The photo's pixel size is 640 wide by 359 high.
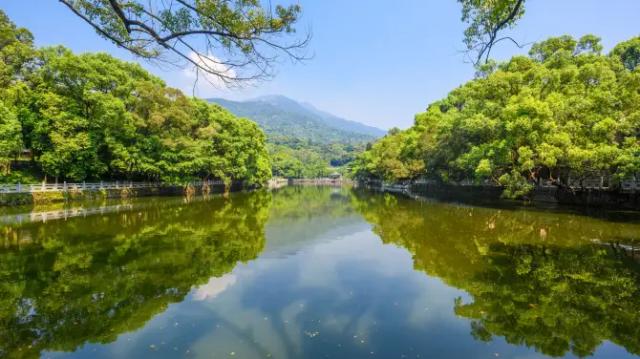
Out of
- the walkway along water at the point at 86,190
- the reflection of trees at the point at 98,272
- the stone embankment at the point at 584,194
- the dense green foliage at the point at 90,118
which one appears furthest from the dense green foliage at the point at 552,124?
the walkway along water at the point at 86,190

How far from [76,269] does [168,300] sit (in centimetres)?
439

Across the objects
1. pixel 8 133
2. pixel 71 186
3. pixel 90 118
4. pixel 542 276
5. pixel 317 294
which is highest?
pixel 90 118

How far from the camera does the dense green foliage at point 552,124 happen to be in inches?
1004

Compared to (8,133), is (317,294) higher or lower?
lower

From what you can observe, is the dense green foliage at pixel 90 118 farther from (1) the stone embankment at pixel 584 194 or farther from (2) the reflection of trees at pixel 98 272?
(1) the stone embankment at pixel 584 194

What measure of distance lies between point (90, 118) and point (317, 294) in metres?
36.8

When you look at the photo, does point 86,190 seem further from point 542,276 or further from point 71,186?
point 542,276

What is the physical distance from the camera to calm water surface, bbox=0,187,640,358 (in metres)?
6.99

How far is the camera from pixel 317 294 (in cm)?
1005

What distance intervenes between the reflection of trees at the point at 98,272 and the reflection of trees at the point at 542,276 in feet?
22.5

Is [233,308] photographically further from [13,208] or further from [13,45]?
[13,45]

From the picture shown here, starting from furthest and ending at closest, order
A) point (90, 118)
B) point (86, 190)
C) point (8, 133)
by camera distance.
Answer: point (90, 118) < point (86, 190) < point (8, 133)

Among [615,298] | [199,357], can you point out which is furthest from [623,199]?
[199,357]

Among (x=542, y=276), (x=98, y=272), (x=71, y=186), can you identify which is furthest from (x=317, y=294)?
(x=71, y=186)
